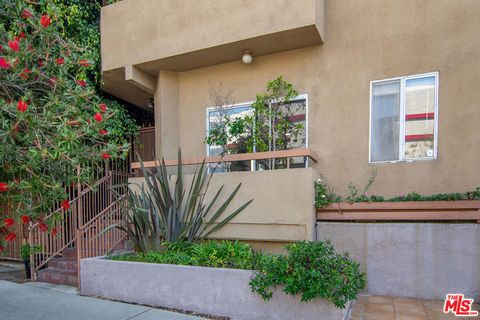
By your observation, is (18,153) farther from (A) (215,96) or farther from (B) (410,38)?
(B) (410,38)

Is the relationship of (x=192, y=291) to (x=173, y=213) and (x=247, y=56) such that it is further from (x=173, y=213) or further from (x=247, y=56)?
(x=247, y=56)

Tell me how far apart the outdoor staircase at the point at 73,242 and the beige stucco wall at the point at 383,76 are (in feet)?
11.9

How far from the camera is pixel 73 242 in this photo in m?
6.95

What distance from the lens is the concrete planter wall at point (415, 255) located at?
4.40 meters

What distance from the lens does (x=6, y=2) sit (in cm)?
337

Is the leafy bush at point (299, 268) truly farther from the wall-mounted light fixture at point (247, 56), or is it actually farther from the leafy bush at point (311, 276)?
the wall-mounted light fixture at point (247, 56)

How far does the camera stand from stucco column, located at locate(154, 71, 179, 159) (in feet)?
22.6

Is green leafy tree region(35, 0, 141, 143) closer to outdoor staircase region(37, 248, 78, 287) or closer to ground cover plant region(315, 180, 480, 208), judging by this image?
outdoor staircase region(37, 248, 78, 287)

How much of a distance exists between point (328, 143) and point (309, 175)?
125 cm

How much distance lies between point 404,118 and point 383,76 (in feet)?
2.62

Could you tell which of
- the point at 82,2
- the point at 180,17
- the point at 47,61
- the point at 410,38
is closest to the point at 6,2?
the point at 47,61

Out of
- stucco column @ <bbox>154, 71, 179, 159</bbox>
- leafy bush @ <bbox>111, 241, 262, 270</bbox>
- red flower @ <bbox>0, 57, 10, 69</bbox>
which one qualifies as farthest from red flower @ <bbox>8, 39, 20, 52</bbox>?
stucco column @ <bbox>154, 71, 179, 159</bbox>

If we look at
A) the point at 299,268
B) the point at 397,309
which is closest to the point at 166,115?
the point at 299,268

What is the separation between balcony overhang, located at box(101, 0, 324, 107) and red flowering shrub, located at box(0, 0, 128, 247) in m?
2.97
